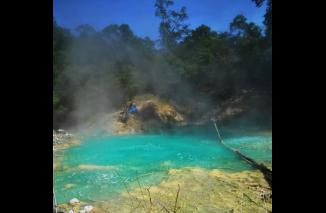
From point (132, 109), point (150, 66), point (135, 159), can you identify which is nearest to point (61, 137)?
point (132, 109)

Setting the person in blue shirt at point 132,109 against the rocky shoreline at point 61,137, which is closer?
the rocky shoreline at point 61,137

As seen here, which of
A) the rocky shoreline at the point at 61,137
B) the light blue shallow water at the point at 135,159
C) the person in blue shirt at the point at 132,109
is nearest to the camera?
the light blue shallow water at the point at 135,159

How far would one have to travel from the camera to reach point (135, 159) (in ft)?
28.0

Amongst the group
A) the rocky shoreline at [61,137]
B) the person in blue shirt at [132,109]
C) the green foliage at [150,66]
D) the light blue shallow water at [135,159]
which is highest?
the green foliage at [150,66]

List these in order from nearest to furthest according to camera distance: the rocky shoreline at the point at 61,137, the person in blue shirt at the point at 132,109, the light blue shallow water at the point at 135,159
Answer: the light blue shallow water at the point at 135,159 → the rocky shoreline at the point at 61,137 → the person in blue shirt at the point at 132,109

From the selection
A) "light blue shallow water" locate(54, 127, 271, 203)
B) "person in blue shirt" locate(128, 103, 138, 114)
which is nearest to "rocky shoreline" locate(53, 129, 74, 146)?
"light blue shallow water" locate(54, 127, 271, 203)

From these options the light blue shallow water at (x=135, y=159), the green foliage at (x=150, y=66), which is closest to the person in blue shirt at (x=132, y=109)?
the green foliage at (x=150, y=66)

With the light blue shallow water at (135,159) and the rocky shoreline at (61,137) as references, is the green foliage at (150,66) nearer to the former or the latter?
the rocky shoreline at (61,137)

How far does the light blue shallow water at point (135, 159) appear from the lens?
19.7 ft

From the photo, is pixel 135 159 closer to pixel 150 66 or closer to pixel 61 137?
pixel 61 137

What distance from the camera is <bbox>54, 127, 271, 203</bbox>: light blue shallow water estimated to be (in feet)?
19.7

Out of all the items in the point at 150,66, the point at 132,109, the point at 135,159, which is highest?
the point at 150,66
